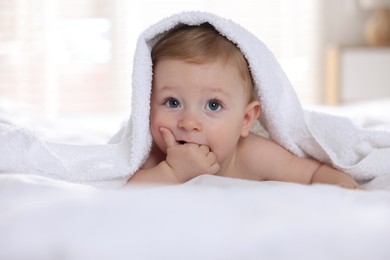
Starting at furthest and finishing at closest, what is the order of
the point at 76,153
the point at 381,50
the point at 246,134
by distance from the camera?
the point at 381,50, the point at 246,134, the point at 76,153

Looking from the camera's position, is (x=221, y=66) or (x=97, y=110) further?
(x=97, y=110)

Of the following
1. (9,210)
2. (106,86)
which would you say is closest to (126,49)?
(106,86)

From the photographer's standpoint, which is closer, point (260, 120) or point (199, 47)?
point (199, 47)

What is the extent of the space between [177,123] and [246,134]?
189 mm

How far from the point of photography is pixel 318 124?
133 centimetres

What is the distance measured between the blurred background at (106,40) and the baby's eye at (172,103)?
2823 millimetres

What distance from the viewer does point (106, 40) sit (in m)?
4.20

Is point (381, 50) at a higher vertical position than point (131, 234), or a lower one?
lower

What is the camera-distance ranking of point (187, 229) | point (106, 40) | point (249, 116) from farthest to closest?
point (106, 40), point (249, 116), point (187, 229)

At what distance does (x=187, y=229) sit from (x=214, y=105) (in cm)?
57

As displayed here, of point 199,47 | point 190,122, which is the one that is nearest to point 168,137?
point 190,122

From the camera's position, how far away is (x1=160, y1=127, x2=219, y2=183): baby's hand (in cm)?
111

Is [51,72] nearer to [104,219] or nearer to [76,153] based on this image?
[76,153]

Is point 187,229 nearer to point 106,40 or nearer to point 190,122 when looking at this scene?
point 190,122
